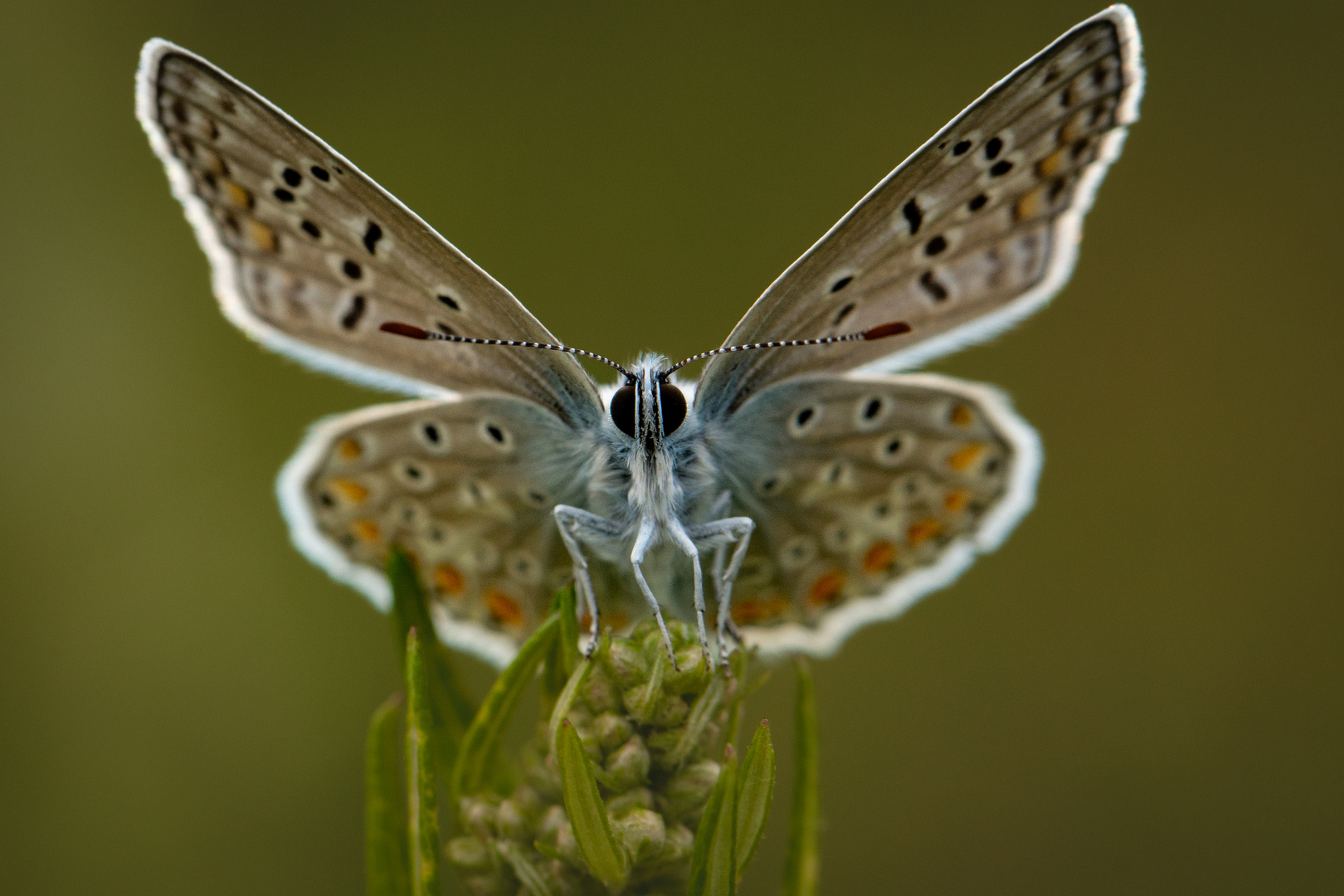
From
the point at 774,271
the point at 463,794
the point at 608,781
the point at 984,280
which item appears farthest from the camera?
the point at 774,271

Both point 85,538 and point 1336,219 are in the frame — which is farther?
point 1336,219

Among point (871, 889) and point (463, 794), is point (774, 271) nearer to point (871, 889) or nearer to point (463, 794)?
point (871, 889)

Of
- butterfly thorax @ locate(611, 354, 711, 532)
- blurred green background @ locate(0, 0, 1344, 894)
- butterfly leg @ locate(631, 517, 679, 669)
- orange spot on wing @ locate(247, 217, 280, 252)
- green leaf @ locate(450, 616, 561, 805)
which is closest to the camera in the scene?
green leaf @ locate(450, 616, 561, 805)

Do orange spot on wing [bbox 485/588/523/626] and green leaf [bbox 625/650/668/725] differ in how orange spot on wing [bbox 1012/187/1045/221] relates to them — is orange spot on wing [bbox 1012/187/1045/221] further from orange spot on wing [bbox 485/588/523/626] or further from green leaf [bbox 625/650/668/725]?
orange spot on wing [bbox 485/588/523/626]

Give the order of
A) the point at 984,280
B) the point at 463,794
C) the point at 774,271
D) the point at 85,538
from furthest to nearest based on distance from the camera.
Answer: the point at 774,271 < the point at 85,538 < the point at 984,280 < the point at 463,794

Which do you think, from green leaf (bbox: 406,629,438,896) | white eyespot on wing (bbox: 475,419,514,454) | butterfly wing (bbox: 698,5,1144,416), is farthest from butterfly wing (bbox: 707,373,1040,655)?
green leaf (bbox: 406,629,438,896)

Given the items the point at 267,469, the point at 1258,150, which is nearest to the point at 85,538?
the point at 267,469
